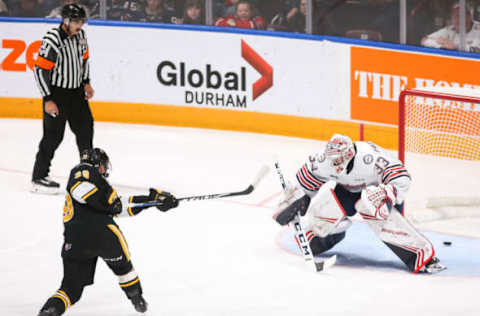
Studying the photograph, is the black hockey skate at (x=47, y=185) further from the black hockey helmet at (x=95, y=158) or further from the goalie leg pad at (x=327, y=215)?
the black hockey helmet at (x=95, y=158)

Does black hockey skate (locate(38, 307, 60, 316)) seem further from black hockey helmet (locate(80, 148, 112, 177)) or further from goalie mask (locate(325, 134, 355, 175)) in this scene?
goalie mask (locate(325, 134, 355, 175))

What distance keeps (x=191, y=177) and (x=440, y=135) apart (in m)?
2.20

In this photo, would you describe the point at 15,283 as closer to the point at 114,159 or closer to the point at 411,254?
the point at 411,254

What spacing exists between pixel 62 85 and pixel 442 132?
2784 millimetres

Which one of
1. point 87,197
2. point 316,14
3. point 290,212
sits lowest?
point 290,212

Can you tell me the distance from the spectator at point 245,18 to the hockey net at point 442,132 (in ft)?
8.57

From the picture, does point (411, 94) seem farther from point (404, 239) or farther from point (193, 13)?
point (193, 13)

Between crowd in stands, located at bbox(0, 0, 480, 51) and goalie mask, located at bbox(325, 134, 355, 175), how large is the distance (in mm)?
2896

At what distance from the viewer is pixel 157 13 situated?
1008 cm

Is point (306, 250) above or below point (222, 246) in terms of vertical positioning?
above

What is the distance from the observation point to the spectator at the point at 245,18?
9.63m

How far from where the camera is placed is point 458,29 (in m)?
8.48

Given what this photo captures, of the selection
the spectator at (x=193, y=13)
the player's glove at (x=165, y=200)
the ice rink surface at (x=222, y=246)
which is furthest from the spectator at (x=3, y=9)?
the player's glove at (x=165, y=200)

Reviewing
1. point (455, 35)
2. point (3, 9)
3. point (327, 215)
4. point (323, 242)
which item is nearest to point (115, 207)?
point (327, 215)
